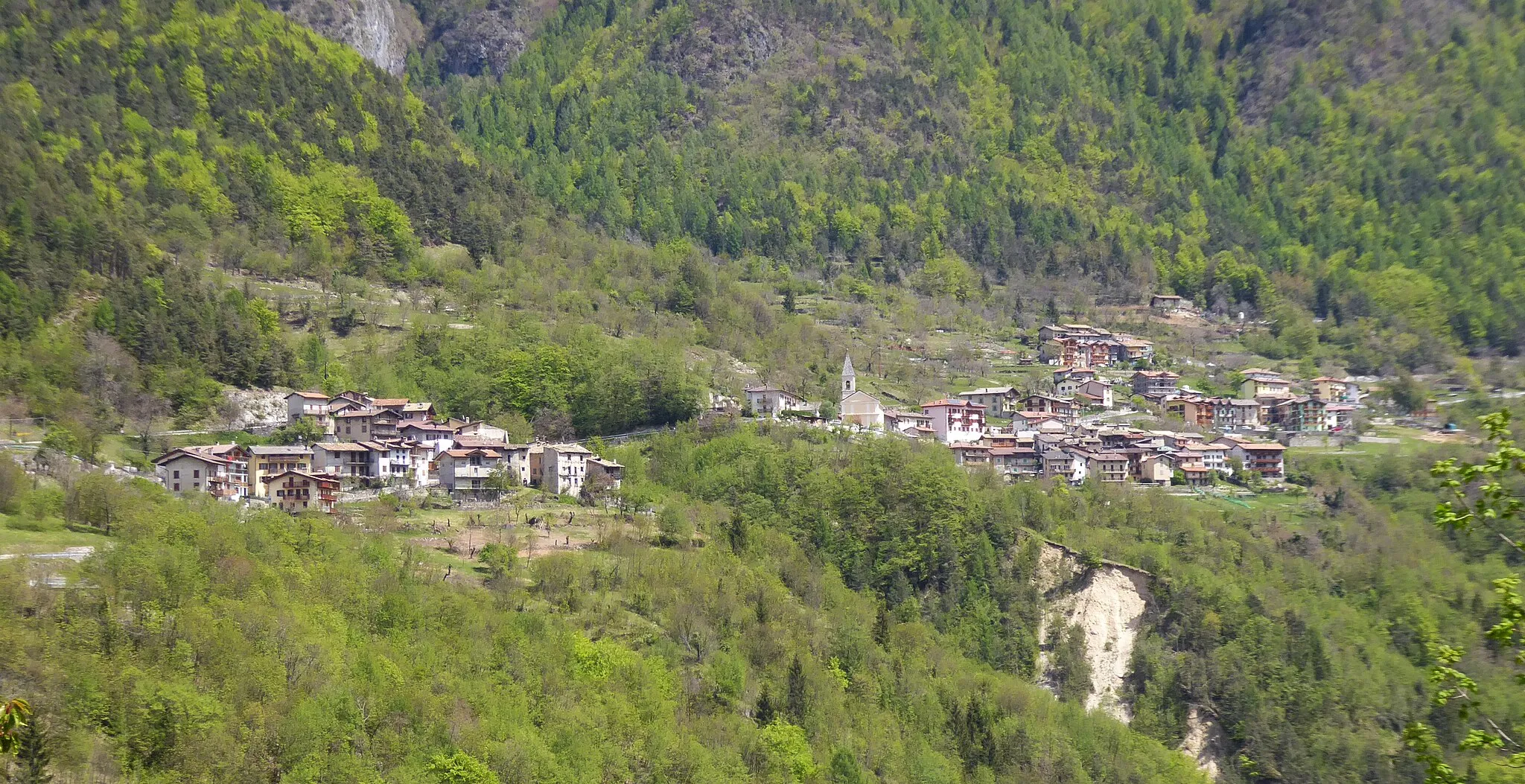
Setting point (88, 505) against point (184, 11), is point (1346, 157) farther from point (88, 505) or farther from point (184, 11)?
point (88, 505)

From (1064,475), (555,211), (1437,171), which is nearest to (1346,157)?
(1437,171)

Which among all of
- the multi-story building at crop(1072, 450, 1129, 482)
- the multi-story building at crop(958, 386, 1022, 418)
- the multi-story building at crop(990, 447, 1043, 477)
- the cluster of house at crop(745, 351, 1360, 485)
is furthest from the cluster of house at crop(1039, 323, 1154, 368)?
the multi-story building at crop(990, 447, 1043, 477)

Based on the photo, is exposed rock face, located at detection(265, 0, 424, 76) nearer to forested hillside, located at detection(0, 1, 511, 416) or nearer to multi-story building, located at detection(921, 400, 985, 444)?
forested hillside, located at detection(0, 1, 511, 416)

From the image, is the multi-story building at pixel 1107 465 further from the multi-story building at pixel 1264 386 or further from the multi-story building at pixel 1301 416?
the multi-story building at pixel 1264 386

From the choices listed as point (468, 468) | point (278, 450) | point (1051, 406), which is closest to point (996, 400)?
point (1051, 406)

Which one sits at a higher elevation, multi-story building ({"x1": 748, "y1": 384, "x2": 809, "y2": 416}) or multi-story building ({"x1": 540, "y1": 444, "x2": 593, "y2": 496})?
multi-story building ({"x1": 748, "y1": 384, "x2": 809, "y2": 416})

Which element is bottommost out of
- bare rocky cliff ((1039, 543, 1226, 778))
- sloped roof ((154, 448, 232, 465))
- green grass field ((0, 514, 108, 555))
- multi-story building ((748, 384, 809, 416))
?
bare rocky cliff ((1039, 543, 1226, 778))

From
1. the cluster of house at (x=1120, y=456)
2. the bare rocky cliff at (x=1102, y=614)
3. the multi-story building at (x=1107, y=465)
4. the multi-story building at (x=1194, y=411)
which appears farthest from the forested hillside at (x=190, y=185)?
the multi-story building at (x=1194, y=411)

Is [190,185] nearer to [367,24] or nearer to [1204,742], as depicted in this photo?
[1204,742]
